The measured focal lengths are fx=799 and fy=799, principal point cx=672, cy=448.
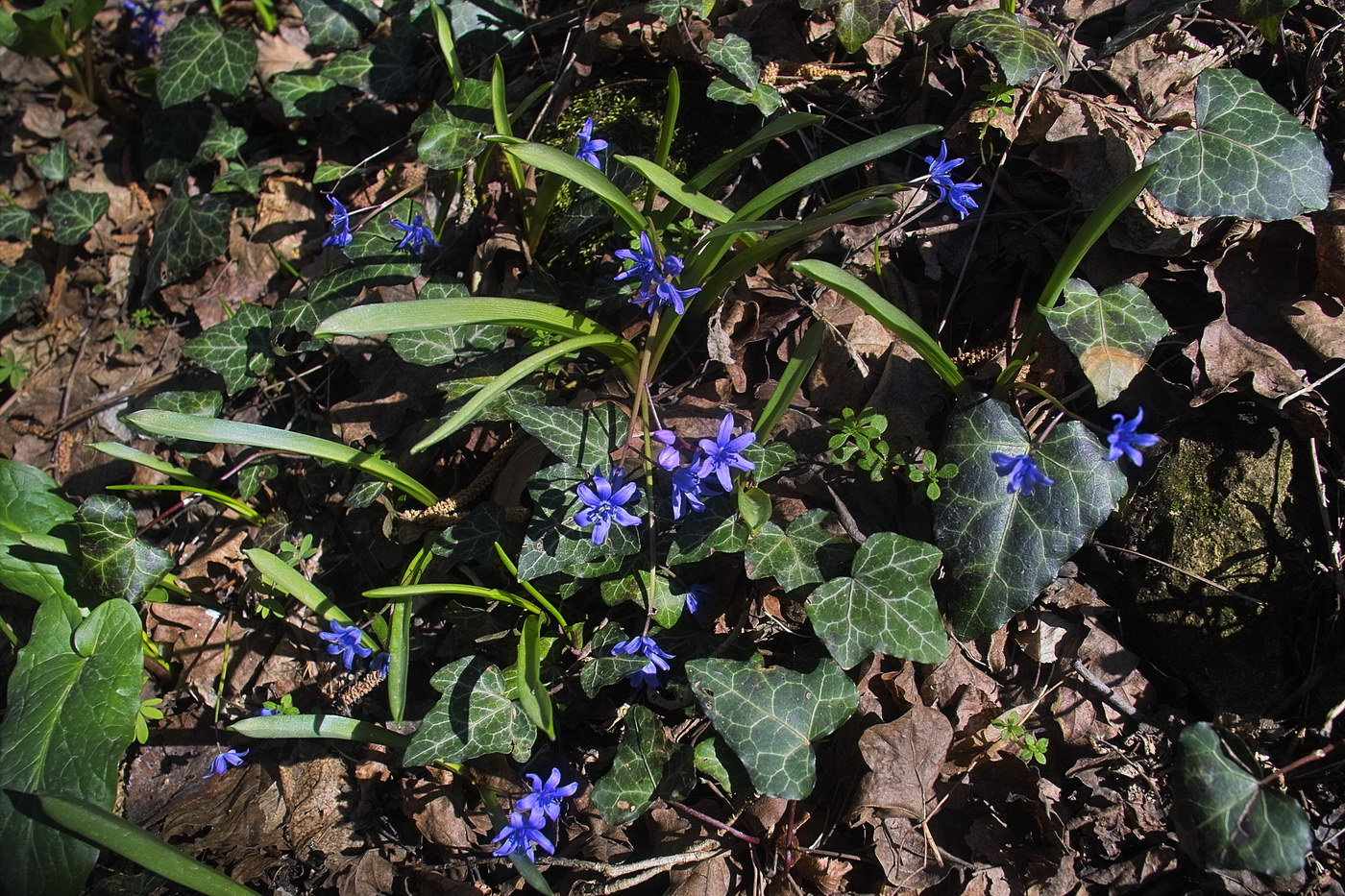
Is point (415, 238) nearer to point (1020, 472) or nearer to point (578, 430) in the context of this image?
point (578, 430)

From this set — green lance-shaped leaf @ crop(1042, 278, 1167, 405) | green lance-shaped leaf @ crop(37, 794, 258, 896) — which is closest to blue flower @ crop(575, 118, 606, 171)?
green lance-shaped leaf @ crop(1042, 278, 1167, 405)

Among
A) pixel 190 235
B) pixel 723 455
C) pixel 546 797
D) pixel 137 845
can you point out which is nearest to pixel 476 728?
pixel 546 797

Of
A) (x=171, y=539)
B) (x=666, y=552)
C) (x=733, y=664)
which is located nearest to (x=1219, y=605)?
(x=733, y=664)

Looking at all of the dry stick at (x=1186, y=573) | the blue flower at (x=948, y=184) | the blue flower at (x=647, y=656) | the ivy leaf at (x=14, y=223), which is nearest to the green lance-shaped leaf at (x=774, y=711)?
the blue flower at (x=647, y=656)

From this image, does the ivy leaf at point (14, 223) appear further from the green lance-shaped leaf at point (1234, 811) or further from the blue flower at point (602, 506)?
the green lance-shaped leaf at point (1234, 811)

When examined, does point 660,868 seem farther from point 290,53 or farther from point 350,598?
point 290,53
